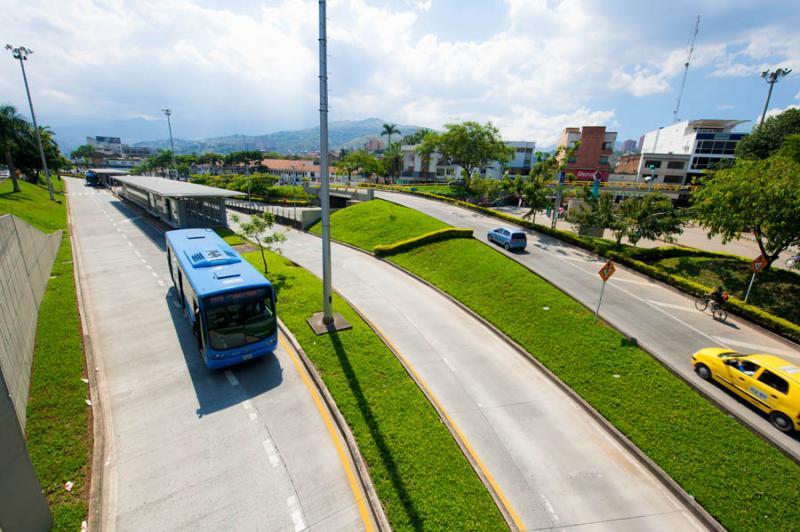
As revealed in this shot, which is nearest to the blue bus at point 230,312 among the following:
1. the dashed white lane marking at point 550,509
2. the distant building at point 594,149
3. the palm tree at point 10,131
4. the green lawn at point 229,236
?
the dashed white lane marking at point 550,509

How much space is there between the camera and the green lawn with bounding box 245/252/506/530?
714cm

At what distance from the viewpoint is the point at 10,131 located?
38531mm

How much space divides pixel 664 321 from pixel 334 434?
1618cm

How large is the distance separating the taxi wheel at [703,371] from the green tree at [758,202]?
1175 cm

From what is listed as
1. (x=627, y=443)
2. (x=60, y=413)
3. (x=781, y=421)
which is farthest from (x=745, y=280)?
(x=60, y=413)

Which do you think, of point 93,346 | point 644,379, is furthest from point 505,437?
point 93,346

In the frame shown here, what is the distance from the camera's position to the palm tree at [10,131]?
37966mm

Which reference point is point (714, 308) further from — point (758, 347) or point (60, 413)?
point (60, 413)

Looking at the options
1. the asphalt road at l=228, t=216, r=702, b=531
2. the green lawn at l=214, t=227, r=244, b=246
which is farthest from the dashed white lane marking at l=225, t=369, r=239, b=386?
the green lawn at l=214, t=227, r=244, b=246

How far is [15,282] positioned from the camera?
11.2 meters

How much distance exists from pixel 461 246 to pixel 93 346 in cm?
2070

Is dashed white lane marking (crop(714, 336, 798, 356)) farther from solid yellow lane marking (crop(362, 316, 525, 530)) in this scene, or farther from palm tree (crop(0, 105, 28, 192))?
palm tree (crop(0, 105, 28, 192))

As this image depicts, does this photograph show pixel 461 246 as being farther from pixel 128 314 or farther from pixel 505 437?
pixel 128 314

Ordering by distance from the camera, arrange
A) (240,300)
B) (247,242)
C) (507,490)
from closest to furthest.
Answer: (507,490) < (240,300) < (247,242)
